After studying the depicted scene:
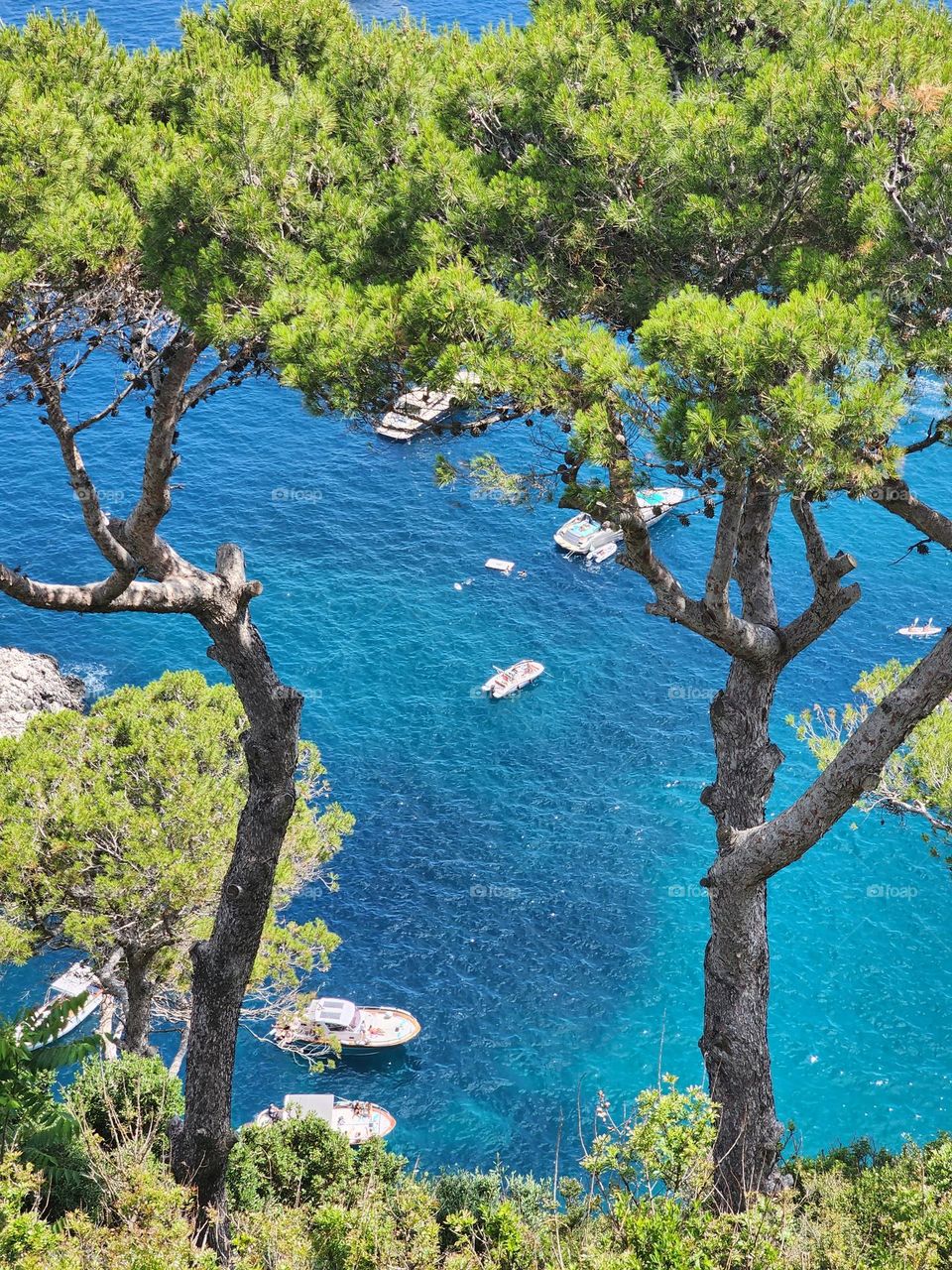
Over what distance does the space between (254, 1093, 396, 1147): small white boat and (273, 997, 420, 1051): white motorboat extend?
137cm

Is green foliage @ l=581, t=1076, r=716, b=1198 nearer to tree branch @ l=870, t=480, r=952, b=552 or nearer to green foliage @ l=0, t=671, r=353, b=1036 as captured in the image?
tree branch @ l=870, t=480, r=952, b=552

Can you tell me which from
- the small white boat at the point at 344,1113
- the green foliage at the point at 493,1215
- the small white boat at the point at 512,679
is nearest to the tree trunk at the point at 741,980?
the green foliage at the point at 493,1215

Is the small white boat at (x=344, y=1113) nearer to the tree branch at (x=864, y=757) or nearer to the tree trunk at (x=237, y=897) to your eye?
the tree trunk at (x=237, y=897)

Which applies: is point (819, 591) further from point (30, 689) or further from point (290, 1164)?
point (30, 689)

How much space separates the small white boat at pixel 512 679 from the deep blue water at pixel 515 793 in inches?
16.9

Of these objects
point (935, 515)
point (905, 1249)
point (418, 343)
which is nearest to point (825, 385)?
point (935, 515)

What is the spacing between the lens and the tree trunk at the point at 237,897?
12461 mm

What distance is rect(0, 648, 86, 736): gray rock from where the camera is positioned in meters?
37.8

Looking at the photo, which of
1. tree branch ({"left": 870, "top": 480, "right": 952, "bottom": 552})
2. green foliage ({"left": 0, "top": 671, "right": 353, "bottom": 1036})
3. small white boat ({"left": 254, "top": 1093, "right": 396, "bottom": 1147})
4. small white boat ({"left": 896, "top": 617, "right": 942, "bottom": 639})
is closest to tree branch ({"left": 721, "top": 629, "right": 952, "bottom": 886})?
tree branch ({"left": 870, "top": 480, "right": 952, "bottom": 552})

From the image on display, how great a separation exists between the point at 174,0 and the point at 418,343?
88833 millimetres

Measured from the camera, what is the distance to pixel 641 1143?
417 inches

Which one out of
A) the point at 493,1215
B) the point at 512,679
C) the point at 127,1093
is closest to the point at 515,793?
the point at 512,679

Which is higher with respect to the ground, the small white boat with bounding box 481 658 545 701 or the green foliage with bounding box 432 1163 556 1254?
the small white boat with bounding box 481 658 545 701

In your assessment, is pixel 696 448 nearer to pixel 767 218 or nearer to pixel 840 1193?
pixel 767 218
